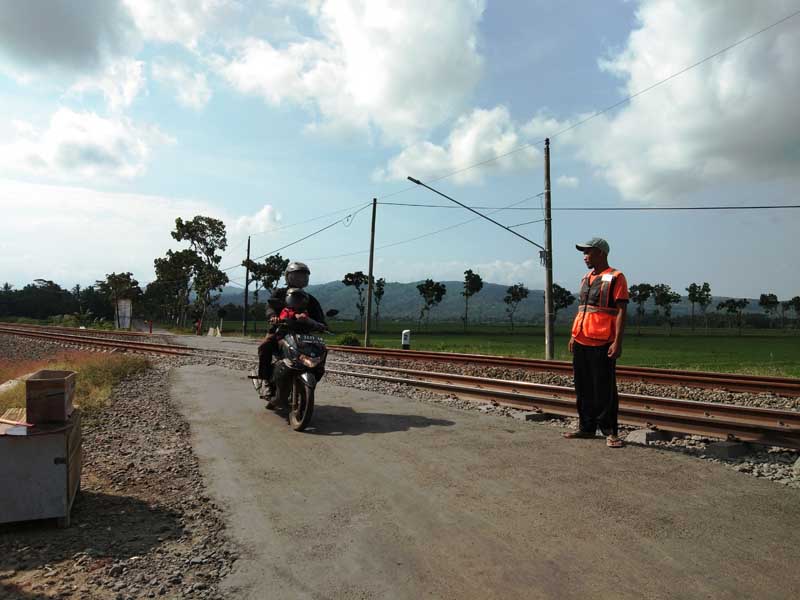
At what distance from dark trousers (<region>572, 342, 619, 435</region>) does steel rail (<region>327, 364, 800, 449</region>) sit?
101cm

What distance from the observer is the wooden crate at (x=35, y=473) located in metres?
3.73

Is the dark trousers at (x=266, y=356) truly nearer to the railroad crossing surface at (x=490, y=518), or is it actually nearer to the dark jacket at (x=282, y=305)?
the dark jacket at (x=282, y=305)

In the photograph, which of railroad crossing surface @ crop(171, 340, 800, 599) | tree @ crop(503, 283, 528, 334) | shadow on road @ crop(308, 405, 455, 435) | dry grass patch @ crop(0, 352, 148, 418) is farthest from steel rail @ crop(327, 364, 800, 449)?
tree @ crop(503, 283, 528, 334)

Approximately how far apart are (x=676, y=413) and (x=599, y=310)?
2912mm

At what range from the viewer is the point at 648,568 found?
3.21m

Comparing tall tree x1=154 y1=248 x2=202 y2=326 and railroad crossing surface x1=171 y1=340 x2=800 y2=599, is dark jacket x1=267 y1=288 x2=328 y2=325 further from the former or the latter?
tall tree x1=154 y1=248 x2=202 y2=326

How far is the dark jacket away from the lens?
25.0ft

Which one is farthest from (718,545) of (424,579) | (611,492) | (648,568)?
(424,579)

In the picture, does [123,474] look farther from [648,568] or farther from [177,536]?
[648,568]

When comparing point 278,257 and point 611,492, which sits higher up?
point 278,257

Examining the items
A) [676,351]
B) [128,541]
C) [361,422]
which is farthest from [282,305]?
[676,351]

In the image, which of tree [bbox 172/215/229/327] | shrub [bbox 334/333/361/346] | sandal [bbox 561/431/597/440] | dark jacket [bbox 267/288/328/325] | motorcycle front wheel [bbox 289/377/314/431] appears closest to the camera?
sandal [bbox 561/431/597/440]

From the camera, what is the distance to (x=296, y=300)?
736 cm

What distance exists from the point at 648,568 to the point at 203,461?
4.15 metres
